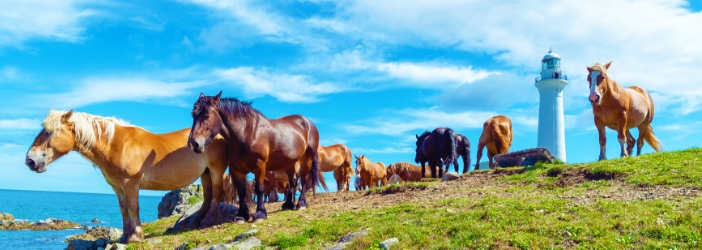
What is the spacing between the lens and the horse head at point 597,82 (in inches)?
541

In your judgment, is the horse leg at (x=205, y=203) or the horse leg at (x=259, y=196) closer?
the horse leg at (x=259, y=196)

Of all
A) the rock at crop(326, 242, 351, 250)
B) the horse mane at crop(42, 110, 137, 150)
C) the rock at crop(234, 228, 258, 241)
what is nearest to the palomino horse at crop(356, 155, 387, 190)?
the rock at crop(234, 228, 258, 241)

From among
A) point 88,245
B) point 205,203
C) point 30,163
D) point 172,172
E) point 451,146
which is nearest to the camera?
point 30,163

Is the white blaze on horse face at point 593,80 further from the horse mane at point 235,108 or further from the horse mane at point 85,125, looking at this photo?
the horse mane at point 85,125

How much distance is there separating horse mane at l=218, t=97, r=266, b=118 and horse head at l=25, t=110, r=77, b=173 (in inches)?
103

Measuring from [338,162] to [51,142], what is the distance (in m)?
14.6

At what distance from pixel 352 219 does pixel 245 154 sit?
253 centimetres

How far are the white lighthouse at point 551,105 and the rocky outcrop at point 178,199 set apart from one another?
31.3 meters

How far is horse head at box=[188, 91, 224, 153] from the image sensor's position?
29.2 ft

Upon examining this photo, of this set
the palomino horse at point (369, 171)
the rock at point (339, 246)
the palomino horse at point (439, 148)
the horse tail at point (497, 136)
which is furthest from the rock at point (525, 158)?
the palomino horse at point (369, 171)

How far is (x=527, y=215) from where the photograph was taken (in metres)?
7.74

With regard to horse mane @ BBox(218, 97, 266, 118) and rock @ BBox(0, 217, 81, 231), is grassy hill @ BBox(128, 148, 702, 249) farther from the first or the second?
rock @ BBox(0, 217, 81, 231)

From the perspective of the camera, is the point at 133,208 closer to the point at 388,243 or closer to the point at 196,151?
the point at 196,151

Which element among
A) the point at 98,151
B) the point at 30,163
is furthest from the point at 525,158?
the point at 30,163
